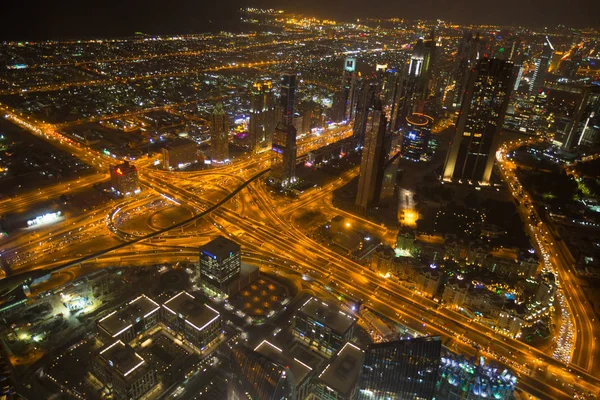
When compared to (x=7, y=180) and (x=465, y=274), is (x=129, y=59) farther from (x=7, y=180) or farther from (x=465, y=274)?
(x=465, y=274)

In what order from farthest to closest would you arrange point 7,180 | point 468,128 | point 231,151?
1. point 231,151
2. point 468,128
3. point 7,180

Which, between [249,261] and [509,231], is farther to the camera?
[509,231]

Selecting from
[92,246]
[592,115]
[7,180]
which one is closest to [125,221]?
[92,246]

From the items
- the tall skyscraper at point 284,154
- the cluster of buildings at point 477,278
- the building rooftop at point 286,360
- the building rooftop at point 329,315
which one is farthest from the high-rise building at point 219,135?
the building rooftop at point 286,360

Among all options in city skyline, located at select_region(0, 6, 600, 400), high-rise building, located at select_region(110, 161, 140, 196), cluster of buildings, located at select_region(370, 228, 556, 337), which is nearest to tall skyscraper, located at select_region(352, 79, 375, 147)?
city skyline, located at select_region(0, 6, 600, 400)

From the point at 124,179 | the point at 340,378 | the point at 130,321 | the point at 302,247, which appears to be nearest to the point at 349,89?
the point at 302,247

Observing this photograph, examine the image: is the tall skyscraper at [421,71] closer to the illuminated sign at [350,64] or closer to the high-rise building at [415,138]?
the high-rise building at [415,138]
